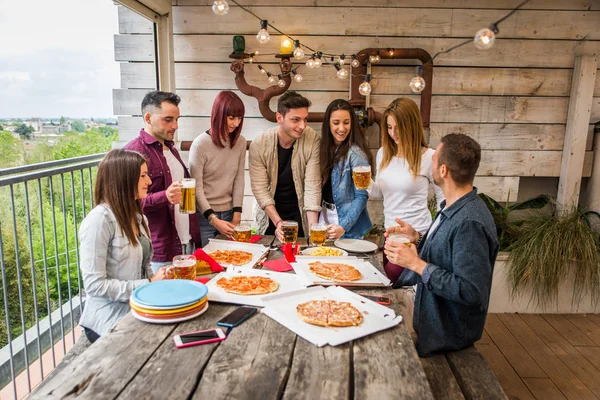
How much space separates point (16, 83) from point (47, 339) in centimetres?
166

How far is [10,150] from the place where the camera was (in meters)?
2.54

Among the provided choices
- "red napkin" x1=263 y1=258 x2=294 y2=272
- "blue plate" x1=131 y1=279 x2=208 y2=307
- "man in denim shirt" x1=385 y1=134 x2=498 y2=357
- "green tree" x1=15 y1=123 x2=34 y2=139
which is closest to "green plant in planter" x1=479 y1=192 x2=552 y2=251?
"man in denim shirt" x1=385 y1=134 x2=498 y2=357

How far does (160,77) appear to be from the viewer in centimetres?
374

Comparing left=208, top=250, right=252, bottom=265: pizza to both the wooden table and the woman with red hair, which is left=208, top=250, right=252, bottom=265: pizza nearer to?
the woman with red hair

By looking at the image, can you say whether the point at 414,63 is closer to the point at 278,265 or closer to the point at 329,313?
the point at 278,265

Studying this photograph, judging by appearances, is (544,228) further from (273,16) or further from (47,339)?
(47,339)

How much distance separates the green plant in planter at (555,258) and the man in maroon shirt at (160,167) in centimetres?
271

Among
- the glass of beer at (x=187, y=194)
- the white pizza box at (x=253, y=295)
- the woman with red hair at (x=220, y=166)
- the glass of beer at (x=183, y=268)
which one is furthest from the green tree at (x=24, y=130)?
the white pizza box at (x=253, y=295)

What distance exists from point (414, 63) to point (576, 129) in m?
1.53

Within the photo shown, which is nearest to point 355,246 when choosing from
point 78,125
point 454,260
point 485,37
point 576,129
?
point 454,260

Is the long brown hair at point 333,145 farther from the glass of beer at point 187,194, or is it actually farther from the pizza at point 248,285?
the pizza at point 248,285

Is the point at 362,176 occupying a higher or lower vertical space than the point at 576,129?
lower

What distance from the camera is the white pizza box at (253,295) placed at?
167 cm

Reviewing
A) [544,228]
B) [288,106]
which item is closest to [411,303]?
[288,106]
